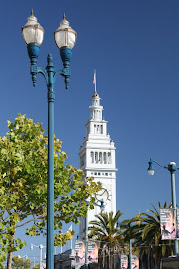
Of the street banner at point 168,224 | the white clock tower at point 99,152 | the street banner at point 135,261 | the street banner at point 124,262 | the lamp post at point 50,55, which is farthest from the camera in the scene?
the white clock tower at point 99,152

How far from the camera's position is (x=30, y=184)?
96.3 feet

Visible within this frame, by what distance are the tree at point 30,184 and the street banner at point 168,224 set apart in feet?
20.2

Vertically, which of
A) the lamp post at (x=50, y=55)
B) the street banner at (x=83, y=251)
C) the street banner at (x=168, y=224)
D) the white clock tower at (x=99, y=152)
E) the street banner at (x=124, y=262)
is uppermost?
the white clock tower at (x=99, y=152)

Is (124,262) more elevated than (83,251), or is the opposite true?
(83,251)

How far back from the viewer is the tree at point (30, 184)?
93.0ft

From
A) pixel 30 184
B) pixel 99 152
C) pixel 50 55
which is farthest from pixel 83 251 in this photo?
pixel 99 152

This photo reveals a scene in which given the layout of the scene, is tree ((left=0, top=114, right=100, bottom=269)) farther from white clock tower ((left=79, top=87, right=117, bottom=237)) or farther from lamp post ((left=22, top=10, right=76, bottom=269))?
white clock tower ((left=79, top=87, right=117, bottom=237))

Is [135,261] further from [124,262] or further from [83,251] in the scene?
[83,251]

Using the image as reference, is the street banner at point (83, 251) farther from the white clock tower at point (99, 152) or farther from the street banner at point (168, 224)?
the white clock tower at point (99, 152)

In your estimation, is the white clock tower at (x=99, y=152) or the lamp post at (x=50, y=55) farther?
the white clock tower at (x=99, y=152)

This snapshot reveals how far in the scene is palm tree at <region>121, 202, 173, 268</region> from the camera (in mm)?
43219

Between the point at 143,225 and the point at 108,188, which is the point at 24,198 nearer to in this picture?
the point at 143,225

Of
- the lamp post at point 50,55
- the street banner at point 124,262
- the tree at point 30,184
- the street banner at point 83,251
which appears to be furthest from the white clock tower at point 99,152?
the lamp post at point 50,55

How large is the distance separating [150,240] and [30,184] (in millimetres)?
18141
